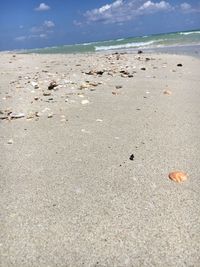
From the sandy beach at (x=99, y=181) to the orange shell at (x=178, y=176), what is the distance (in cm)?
5

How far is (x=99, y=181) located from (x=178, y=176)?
1.93 ft

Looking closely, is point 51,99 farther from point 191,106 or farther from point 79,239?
point 79,239

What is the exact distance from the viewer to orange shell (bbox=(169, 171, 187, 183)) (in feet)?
9.33

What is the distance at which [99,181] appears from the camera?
2.88 m

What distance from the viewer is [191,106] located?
504 cm

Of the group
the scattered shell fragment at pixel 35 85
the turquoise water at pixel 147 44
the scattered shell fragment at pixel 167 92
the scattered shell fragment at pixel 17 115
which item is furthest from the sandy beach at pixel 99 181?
the turquoise water at pixel 147 44

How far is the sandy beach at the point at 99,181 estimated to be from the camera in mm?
2104

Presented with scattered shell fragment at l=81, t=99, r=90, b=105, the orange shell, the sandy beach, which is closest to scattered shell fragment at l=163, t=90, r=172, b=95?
the sandy beach

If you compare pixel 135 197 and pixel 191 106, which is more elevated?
pixel 135 197

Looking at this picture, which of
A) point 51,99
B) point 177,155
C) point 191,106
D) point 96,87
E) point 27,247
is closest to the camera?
point 27,247

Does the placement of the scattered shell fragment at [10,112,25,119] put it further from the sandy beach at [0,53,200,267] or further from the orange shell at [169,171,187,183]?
the orange shell at [169,171,187,183]

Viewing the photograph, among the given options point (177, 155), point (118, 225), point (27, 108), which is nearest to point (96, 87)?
point (27, 108)

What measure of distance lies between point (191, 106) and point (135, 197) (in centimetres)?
271

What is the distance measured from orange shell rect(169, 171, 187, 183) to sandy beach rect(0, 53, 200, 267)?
0.15ft
